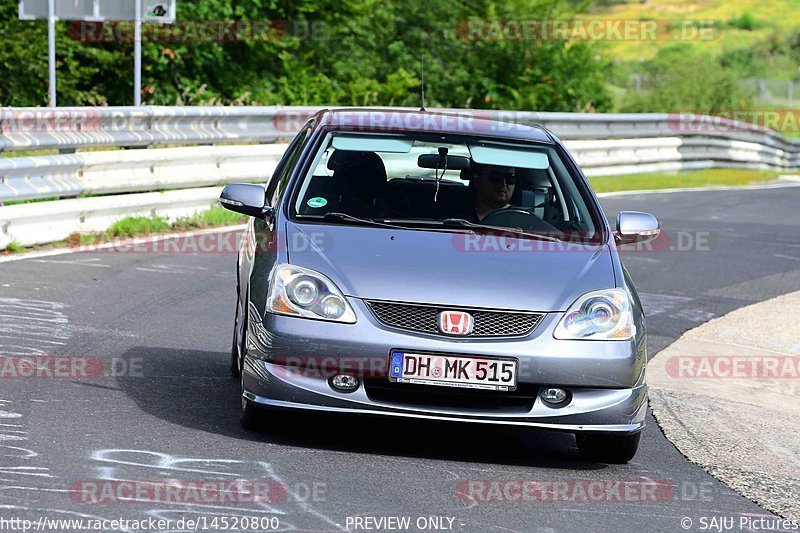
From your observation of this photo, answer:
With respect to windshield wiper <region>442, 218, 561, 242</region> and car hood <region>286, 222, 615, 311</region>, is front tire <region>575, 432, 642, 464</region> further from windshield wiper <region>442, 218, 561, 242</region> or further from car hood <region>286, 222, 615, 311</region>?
windshield wiper <region>442, 218, 561, 242</region>

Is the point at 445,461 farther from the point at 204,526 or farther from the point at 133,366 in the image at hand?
the point at 133,366

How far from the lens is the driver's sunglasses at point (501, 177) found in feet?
24.9

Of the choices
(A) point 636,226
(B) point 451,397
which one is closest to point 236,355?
(B) point 451,397

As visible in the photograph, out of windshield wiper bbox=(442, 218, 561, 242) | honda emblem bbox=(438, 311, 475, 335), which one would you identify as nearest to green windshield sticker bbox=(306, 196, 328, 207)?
windshield wiper bbox=(442, 218, 561, 242)

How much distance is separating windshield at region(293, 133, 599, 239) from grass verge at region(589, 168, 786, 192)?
45.6 ft

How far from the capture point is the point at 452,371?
6148 millimetres

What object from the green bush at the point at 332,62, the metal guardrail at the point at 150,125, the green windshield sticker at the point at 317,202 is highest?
the green windshield sticker at the point at 317,202

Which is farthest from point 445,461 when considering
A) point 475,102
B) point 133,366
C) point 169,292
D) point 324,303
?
point 475,102

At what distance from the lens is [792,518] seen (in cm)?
582

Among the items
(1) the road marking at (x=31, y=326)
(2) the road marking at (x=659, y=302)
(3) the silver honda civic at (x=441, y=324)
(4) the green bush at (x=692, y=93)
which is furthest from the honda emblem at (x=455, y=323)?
(4) the green bush at (x=692, y=93)

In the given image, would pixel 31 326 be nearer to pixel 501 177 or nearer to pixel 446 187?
pixel 446 187

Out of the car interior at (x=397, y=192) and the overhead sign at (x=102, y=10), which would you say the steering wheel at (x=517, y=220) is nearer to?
the car interior at (x=397, y=192)

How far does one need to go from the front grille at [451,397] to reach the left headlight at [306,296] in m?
0.32

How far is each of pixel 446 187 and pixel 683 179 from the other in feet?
60.2
